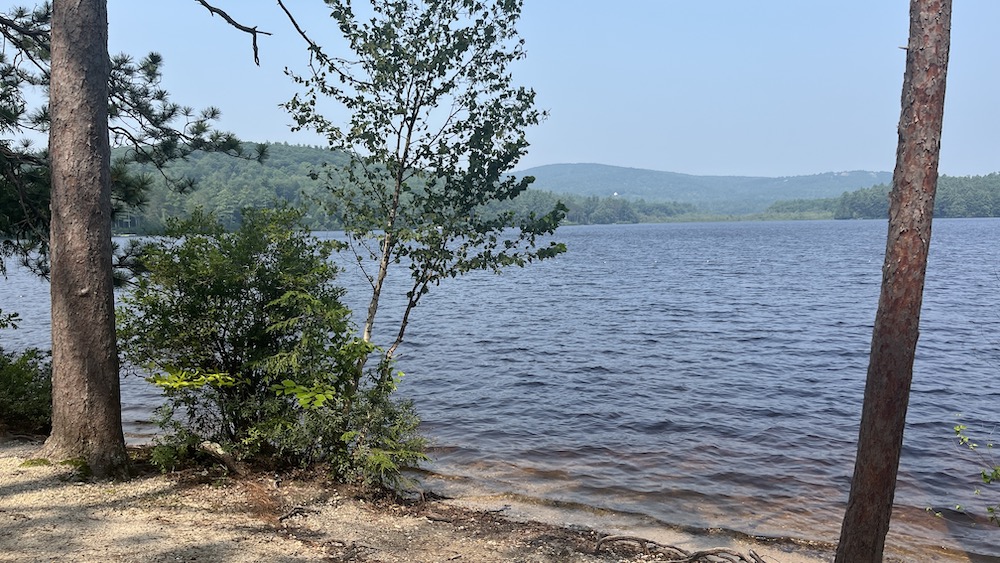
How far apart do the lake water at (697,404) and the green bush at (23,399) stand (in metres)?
2.81

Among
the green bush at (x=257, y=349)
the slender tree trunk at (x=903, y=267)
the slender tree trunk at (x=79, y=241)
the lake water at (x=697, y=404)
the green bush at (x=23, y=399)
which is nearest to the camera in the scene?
the slender tree trunk at (x=903, y=267)

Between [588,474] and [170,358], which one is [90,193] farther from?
[588,474]

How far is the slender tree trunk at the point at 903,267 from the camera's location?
5246mm

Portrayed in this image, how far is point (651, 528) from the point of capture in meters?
8.80

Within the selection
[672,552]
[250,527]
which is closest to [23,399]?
[250,527]

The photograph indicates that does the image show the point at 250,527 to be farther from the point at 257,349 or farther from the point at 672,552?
the point at 672,552

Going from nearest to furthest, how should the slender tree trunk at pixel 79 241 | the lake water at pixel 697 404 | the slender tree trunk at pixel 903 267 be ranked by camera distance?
the slender tree trunk at pixel 903 267
the slender tree trunk at pixel 79 241
the lake water at pixel 697 404

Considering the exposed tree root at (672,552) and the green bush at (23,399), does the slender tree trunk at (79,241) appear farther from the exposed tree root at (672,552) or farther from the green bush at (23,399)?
the exposed tree root at (672,552)

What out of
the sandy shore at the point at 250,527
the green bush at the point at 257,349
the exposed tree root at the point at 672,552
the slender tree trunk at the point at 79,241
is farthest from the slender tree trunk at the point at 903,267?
the slender tree trunk at the point at 79,241

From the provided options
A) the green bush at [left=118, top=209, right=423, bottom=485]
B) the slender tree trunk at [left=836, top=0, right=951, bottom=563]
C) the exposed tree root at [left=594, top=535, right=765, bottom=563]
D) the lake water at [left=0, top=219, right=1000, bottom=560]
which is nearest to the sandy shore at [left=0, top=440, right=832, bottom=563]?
the exposed tree root at [left=594, top=535, right=765, bottom=563]

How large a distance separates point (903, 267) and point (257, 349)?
19.8ft

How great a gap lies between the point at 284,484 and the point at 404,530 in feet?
4.80

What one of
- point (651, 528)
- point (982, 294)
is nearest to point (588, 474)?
point (651, 528)

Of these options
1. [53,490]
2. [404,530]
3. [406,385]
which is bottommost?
[406,385]
